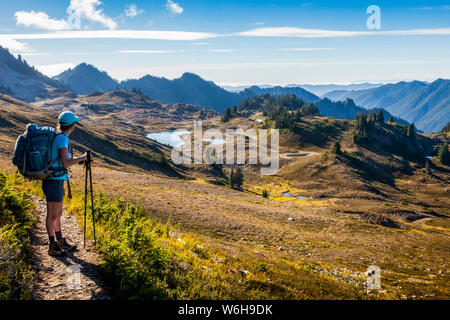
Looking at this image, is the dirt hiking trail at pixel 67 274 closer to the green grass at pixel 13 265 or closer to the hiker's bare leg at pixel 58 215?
the green grass at pixel 13 265

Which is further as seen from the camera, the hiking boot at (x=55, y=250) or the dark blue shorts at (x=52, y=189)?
the hiking boot at (x=55, y=250)

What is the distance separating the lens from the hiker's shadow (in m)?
6.41

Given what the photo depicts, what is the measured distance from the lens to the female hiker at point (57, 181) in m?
7.36

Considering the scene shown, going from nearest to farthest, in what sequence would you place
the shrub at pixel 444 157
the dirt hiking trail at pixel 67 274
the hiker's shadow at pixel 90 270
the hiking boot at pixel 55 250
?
the dirt hiking trail at pixel 67 274 < the hiker's shadow at pixel 90 270 < the hiking boot at pixel 55 250 < the shrub at pixel 444 157

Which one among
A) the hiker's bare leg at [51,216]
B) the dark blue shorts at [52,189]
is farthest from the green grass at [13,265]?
the dark blue shorts at [52,189]

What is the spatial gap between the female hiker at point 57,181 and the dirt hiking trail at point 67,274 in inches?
16.2

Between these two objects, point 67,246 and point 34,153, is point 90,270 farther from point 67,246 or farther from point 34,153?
point 34,153

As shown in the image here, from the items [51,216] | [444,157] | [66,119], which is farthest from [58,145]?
[444,157]

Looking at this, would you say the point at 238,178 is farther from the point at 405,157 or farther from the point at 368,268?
the point at 405,157

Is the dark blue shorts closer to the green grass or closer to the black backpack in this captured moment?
the black backpack

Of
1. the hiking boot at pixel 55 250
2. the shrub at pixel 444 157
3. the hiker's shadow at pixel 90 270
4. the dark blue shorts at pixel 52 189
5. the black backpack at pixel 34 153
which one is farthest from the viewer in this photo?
the shrub at pixel 444 157

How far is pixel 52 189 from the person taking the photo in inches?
298

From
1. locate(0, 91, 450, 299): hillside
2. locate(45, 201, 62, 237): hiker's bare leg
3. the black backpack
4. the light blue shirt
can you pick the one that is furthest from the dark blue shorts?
locate(0, 91, 450, 299): hillside
